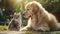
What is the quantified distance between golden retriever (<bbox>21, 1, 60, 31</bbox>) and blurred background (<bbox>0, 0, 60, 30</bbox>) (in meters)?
0.05

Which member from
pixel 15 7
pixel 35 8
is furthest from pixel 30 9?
pixel 15 7

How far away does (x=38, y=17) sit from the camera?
2756 millimetres

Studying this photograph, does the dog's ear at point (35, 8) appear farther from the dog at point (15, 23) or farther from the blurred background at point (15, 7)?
the dog at point (15, 23)

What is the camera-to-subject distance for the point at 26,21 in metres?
2.76

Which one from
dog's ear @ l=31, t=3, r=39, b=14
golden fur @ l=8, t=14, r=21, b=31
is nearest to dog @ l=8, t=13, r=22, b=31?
golden fur @ l=8, t=14, r=21, b=31

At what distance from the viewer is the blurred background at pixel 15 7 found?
274 centimetres

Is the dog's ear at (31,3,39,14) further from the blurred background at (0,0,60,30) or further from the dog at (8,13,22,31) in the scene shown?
the dog at (8,13,22,31)

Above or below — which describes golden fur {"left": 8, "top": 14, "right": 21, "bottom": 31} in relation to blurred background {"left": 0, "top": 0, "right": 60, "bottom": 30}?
below

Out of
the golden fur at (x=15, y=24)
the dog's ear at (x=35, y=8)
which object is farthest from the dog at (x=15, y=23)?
the dog's ear at (x=35, y=8)

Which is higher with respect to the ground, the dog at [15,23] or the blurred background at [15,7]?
the blurred background at [15,7]

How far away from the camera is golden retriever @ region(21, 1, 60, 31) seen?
2742 mm

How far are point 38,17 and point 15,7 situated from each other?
0.91 feet

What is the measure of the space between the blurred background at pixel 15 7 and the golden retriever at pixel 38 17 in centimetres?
5

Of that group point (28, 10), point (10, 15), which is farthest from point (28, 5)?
point (10, 15)
